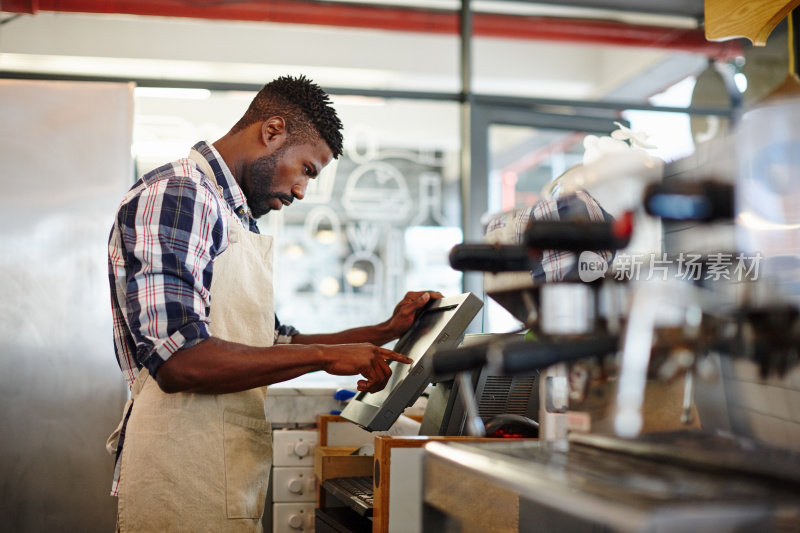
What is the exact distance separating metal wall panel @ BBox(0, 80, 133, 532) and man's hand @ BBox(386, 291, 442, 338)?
4.69 feet

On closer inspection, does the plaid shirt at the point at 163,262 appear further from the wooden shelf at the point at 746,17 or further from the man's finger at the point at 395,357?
the wooden shelf at the point at 746,17

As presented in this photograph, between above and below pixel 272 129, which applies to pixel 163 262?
below

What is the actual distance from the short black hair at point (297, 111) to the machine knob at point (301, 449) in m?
0.96

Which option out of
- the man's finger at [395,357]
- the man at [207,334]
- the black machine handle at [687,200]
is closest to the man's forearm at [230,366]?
the man at [207,334]

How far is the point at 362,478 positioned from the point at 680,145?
8.32 ft

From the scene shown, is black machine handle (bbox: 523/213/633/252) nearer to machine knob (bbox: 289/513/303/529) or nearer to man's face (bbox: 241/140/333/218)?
man's face (bbox: 241/140/333/218)

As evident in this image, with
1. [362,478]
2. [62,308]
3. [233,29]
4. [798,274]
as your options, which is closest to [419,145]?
[233,29]

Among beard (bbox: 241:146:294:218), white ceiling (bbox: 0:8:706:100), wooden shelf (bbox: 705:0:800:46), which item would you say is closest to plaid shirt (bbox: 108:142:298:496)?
beard (bbox: 241:146:294:218)

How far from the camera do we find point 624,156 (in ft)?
5.93

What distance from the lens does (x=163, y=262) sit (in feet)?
4.19

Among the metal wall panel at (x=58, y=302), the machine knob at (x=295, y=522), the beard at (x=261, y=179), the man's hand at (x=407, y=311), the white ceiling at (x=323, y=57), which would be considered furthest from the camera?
the white ceiling at (x=323, y=57)

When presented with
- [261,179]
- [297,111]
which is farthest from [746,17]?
[261,179]

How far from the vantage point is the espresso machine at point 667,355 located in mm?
650

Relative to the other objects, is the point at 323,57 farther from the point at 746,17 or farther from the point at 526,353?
the point at 526,353
